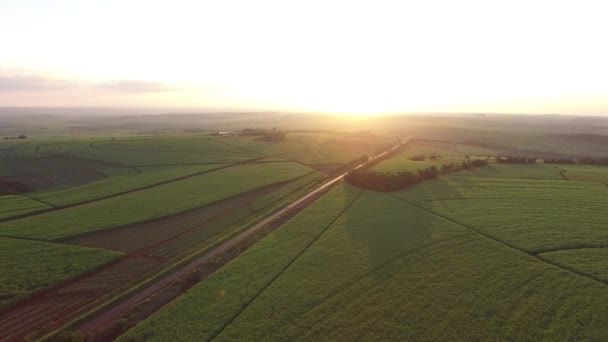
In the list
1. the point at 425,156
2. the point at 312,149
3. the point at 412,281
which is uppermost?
the point at 312,149

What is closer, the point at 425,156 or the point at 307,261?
the point at 307,261

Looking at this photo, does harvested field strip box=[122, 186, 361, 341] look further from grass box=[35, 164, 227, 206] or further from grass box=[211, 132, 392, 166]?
grass box=[211, 132, 392, 166]


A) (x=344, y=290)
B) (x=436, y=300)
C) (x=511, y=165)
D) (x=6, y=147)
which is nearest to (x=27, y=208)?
(x=344, y=290)

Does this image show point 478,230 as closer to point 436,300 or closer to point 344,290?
point 436,300

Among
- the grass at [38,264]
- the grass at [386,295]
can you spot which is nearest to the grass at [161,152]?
the grass at [38,264]

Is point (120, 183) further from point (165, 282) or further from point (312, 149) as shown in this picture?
point (312, 149)

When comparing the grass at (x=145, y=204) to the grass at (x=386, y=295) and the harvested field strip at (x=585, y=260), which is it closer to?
the grass at (x=386, y=295)

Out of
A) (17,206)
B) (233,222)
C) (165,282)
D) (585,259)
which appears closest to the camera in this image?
(165,282)

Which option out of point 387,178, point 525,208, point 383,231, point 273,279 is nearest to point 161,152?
point 387,178
